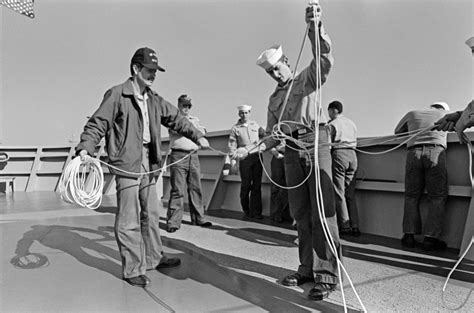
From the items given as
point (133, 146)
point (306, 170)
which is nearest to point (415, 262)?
point (306, 170)

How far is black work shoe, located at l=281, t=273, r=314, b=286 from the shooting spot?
2607mm

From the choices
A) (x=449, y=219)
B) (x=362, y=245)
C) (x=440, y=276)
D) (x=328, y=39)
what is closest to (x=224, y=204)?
(x=362, y=245)

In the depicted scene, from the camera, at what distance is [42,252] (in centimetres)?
349

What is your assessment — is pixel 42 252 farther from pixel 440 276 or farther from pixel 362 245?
pixel 440 276

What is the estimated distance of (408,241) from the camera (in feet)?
12.6

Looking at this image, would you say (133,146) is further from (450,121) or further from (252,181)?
(252,181)

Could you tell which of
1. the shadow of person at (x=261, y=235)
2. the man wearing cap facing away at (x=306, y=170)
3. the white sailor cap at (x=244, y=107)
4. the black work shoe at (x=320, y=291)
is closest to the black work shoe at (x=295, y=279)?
the man wearing cap facing away at (x=306, y=170)

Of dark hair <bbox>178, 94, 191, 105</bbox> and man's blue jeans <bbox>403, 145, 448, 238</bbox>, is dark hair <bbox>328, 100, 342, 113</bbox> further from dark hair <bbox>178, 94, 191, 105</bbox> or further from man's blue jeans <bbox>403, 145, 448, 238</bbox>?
dark hair <bbox>178, 94, 191, 105</bbox>

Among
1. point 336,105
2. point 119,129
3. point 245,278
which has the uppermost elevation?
point 336,105

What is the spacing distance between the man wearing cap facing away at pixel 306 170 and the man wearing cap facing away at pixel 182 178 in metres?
2.18

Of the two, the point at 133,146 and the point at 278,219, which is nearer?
the point at 133,146

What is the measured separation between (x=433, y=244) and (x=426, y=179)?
625 millimetres

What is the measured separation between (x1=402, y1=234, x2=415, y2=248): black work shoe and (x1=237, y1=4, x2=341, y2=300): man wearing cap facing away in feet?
5.19

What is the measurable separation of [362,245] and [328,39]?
7.67 feet
